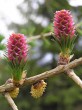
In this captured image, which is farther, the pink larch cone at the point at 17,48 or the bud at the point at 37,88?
the bud at the point at 37,88

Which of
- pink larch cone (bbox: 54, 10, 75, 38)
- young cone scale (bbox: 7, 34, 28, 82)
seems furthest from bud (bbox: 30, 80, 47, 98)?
pink larch cone (bbox: 54, 10, 75, 38)

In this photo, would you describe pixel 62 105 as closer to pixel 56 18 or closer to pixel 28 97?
pixel 28 97

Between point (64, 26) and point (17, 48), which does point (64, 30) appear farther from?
point (17, 48)

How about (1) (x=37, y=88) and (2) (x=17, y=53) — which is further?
(1) (x=37, y=88)

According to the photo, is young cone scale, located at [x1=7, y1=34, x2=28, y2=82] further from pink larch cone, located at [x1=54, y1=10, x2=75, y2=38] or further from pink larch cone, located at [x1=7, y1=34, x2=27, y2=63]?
pink larch cone, located at [x1=54, y1=10, x2=75, y2=38]

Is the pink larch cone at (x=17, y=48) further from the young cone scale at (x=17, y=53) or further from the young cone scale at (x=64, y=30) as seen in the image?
the young cone scale at (x=64, y=30)

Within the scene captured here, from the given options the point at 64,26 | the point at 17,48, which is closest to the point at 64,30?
the point at 64,26

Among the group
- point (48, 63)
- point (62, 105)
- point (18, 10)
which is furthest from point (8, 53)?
point (18, 10)

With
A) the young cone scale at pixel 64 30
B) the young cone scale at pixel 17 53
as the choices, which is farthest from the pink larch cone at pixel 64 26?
the young cone scale at pixel 17 53
